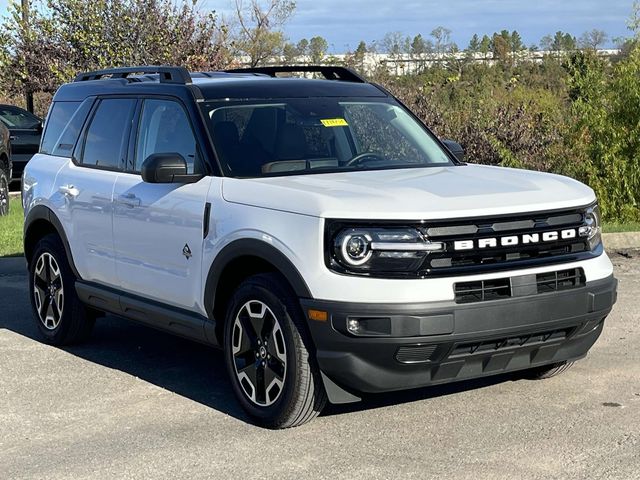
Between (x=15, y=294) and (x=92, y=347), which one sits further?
(x=15, y=294)

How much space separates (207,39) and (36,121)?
3934 millimetres

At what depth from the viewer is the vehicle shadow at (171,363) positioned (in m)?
6.32

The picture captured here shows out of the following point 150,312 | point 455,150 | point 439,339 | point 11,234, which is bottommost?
point 11,234

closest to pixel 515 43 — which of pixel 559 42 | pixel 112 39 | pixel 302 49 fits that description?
pixel 559 42

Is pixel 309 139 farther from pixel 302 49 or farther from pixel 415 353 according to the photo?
pixel 302 49

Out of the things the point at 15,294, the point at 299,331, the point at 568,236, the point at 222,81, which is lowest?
the point at 15,294

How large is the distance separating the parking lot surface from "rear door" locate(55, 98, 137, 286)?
0.74m

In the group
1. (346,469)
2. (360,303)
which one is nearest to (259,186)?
(360,303)

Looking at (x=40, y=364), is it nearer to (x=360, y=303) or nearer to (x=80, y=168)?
(x=80, y=168)

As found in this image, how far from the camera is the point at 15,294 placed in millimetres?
10125

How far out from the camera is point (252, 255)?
5789mm

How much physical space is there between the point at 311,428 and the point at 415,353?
0.81m

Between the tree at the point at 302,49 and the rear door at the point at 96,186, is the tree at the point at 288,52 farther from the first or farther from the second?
the rear door at the point at 96,186

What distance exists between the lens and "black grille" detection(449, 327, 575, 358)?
5426 millimetres
